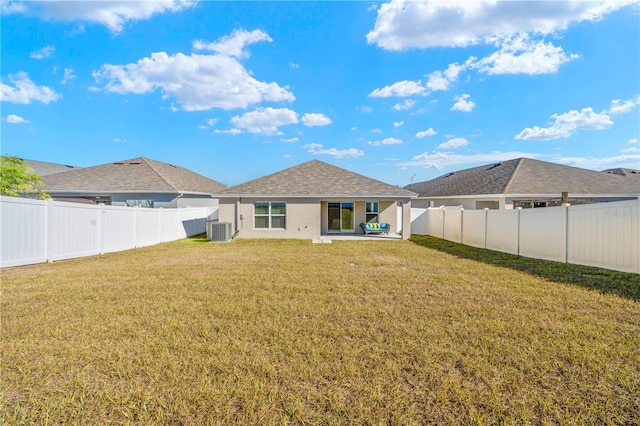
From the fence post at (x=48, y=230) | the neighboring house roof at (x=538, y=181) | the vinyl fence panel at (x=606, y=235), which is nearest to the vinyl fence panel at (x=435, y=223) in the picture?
the neighboring house roof at (x=538, y=181)

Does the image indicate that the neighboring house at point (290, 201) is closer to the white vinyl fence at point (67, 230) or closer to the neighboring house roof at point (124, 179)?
the white vinyl fence at point (67, 230)

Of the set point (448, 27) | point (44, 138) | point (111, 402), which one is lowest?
point (111, 402)

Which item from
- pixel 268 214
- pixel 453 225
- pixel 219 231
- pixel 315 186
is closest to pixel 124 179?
pixel 219 231

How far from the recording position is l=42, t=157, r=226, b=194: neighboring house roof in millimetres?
20359

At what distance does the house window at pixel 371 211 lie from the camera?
18.8 m

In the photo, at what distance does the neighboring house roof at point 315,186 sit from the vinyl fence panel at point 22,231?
8639 mm

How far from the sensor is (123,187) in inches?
809

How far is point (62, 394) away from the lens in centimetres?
266

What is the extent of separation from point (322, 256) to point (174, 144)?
21.3m

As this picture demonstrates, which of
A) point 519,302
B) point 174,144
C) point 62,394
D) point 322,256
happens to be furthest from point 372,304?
point 174,144

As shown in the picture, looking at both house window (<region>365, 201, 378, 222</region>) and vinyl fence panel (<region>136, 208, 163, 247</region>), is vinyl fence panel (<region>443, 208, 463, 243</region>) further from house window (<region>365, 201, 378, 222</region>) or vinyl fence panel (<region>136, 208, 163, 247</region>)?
vinyl fence panel (<region>136, 208, 163, 247</region>)

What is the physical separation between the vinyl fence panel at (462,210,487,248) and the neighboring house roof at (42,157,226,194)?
1809 centimetres

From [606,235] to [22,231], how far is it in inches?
631

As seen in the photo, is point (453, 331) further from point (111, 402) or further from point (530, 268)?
point (530, 268)
